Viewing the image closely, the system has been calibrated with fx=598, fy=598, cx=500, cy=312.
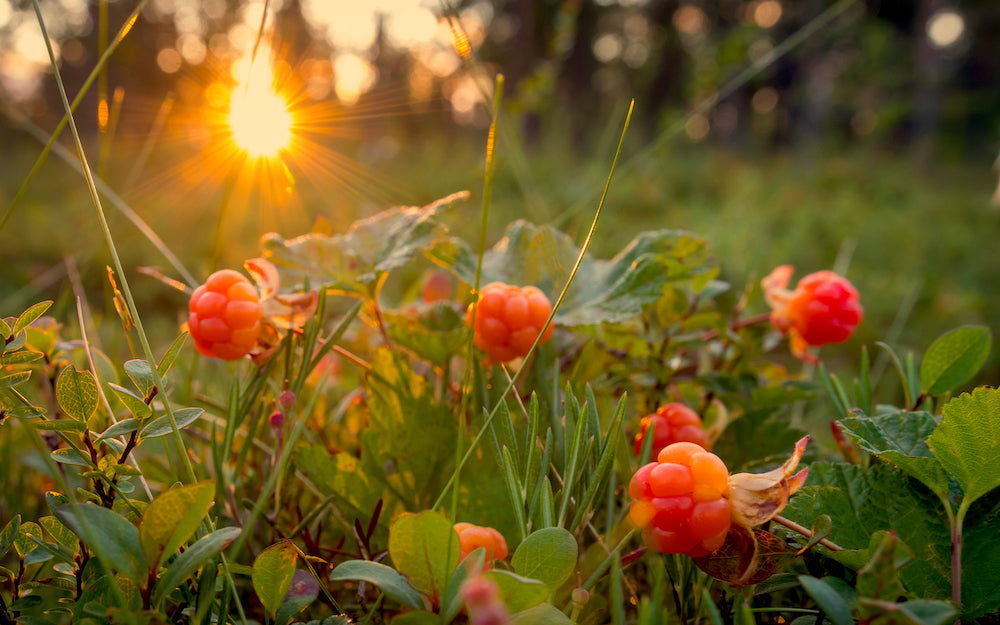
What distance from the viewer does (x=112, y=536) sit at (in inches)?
10.2

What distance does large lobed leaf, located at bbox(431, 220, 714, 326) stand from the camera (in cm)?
48

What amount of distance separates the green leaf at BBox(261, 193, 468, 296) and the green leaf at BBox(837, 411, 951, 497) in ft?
1.05

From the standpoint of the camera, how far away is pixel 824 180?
21.4 feet

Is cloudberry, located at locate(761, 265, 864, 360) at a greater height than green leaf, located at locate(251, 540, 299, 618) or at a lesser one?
greater

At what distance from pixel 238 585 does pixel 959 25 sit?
16833 millimetres

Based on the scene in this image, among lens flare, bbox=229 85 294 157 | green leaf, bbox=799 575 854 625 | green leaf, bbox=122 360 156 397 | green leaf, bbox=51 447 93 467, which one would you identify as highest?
lens flare, bbox=229 85 294 157

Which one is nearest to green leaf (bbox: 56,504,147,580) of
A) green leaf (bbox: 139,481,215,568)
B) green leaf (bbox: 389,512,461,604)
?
green leaf (bbox: 139,481,215,568)

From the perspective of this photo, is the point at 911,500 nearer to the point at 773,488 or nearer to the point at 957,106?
the point at 773,488

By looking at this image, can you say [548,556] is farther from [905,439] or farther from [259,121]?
[259,121]

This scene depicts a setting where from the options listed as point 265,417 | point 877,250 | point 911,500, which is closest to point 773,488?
point 911,500

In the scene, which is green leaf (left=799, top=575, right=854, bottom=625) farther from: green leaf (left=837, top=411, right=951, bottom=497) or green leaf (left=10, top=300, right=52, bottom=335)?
green leaf (left=10, top=300, right=52, bottom=335)

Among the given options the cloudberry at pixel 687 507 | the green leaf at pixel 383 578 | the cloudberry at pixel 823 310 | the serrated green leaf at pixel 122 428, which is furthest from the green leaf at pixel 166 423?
the cloudberry at pixel 823 310

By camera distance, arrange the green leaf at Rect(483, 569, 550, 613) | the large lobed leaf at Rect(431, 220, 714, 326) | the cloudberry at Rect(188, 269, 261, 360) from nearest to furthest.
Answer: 1. the green leaf at Rect(483, 569, 550, 613)
2. the cloudberry at Rect(188, 269, 261, 360)
3. the large lobed leaf at Rect(431, 220, 714, 326)

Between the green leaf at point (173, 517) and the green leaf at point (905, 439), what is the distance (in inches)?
12.3
